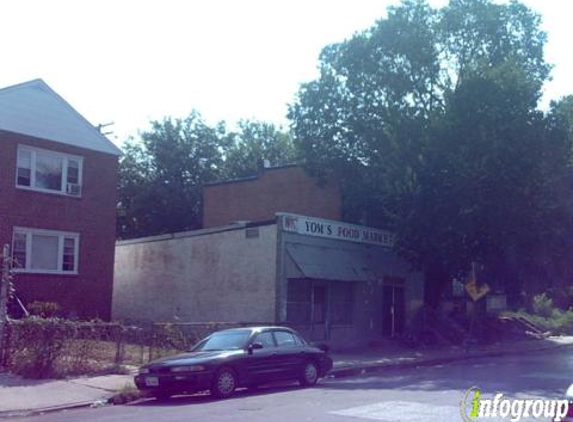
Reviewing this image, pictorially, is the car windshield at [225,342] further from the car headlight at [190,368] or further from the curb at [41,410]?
the curb at [41,410]

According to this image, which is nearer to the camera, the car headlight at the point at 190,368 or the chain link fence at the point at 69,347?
the car headlight at the point at 190,368

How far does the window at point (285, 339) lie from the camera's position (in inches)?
623

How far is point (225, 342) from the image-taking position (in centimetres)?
1527

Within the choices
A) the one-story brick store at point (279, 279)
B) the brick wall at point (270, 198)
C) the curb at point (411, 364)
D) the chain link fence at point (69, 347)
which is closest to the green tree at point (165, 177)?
the brick wall at point (270, 198)

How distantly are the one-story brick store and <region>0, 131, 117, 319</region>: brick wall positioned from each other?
2.51 m

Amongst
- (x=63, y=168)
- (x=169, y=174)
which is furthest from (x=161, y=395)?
(x=169, y=174)

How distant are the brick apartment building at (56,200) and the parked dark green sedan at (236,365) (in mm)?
11081

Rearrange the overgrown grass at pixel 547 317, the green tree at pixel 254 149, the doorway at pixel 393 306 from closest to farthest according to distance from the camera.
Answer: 1. the doorway at pixel 393 306
2. the overgrown grass at pixel 547 317
3. the green tree at pixel 254 149

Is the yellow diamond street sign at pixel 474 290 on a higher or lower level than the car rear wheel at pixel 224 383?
higher

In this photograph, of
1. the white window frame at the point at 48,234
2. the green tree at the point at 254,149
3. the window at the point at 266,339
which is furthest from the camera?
the green tree at the point at 254,149

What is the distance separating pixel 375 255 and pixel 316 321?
15.8 ft

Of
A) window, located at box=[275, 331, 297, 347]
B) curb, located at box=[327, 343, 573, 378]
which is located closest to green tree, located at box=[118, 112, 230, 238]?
curb, located at box=[327, 343, 573, 378]

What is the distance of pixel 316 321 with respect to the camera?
2553cm

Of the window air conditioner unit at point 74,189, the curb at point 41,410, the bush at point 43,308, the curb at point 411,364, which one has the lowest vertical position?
the curb at point 41,410
